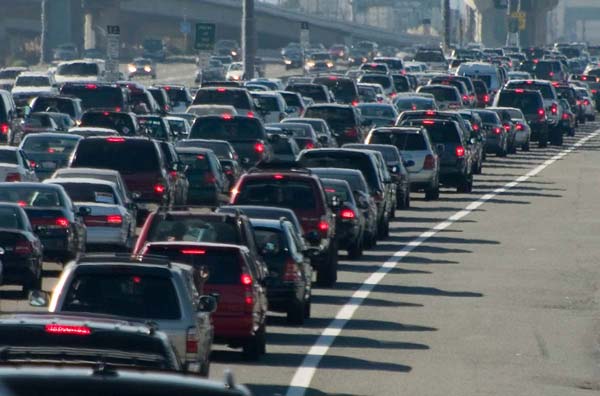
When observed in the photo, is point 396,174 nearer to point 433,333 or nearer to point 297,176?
point 297,176

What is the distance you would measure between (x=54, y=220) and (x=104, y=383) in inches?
767

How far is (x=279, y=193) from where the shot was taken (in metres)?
27.1

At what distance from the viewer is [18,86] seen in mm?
71500

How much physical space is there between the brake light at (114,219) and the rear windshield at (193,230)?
8.97 m

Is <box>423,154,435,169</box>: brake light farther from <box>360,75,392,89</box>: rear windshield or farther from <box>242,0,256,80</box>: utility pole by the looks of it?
<box>360,75,392,89</box>: rear windshield

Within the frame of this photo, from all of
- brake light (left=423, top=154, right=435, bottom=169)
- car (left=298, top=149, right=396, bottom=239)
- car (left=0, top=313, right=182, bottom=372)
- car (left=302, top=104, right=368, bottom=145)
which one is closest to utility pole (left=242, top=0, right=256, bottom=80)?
car (left=302, top=104, right=368, bottom=145)

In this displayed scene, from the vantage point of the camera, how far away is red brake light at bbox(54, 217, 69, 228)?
2662 cm

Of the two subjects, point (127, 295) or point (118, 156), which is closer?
point (127, 295)

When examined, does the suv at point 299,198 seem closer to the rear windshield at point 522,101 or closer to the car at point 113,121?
the car at point 113,121

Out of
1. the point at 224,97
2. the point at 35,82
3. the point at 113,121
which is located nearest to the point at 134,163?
the point at 113,121

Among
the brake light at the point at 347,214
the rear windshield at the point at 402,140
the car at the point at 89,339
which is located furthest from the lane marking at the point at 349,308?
the car at the point at 89,339

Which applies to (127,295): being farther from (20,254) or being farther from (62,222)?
(62,222)

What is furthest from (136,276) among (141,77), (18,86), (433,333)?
(141,77)

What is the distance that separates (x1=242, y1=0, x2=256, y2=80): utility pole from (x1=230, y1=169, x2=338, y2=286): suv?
46.8 metres
